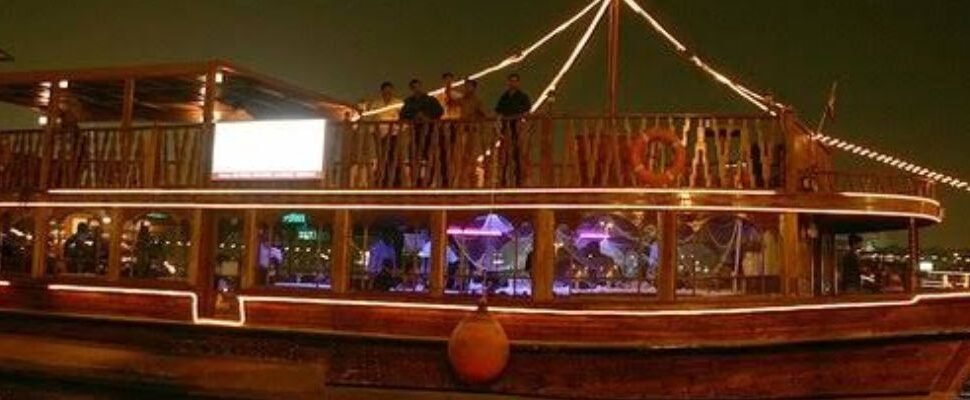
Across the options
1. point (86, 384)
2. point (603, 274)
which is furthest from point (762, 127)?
point (86, 384)

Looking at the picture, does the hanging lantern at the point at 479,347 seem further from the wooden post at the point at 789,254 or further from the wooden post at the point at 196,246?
the wooden post at the point at 196,246

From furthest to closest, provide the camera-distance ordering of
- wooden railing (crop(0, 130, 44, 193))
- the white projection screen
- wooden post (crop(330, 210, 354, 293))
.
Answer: wooden railing (crop(0, 130, 44, 193)) → the white projection screen → wooden post (crop(330, 210, 354, 293))

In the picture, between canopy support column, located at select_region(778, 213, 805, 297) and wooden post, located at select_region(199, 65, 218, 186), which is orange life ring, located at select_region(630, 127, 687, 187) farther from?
wooden post, located at select_region(199, 65, 218, 186)

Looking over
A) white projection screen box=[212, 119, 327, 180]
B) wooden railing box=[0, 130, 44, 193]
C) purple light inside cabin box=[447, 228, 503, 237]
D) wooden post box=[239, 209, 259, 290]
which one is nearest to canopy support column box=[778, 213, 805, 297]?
purple light inside cabin box=[447, 228, 503, 237]

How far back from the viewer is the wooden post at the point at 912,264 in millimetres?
9805

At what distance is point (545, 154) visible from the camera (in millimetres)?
10086

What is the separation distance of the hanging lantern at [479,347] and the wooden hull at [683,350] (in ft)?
0.84

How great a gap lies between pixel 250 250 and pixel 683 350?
4765 millimetres

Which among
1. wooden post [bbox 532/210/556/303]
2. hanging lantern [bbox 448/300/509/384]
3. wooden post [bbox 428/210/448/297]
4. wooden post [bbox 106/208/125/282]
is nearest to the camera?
hanging lantern [bbox 448/300/509/384]

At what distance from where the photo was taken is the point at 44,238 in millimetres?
12500

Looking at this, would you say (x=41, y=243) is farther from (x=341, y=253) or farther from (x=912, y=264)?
(x=912, y=264)

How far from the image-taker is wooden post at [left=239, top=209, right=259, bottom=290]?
11219 millimetres

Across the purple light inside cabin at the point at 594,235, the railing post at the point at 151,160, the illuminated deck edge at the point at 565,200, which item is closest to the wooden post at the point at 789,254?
the illuminated deck edge at the point at 565,200

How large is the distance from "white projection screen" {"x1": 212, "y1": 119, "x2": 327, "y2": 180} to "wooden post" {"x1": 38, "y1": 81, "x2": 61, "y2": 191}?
251 cm
